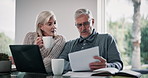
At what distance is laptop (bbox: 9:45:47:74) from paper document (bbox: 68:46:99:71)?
9.0 inches

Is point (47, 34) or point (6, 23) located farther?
point (6, 23)

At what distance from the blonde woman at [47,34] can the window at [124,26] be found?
1.93m

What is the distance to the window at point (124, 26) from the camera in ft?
14.3

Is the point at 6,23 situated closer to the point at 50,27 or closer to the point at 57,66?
the point at 50,27

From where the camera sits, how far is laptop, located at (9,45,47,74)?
6.26ft

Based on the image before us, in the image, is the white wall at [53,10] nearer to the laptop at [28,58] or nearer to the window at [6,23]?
the window at [6,23]

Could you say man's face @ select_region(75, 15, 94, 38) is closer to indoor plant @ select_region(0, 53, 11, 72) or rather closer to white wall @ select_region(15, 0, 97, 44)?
indoor plant @ select_region(0, 53, 11, 72)

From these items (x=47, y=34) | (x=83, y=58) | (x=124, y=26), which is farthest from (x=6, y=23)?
(x=83, y=58)

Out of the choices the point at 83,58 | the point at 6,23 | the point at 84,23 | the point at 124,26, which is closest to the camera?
the point at 83,58

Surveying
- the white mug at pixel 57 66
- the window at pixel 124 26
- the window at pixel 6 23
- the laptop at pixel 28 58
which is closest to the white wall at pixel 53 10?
the window at pixel 6 23

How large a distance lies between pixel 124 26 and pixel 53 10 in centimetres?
118

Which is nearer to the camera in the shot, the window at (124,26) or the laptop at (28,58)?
the laptop at (28,58)

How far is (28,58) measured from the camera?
6.59 ft

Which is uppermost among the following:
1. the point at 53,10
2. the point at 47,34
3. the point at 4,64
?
the point at 53,10
